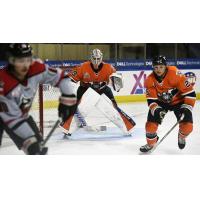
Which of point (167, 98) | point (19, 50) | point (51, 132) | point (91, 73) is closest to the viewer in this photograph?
point (19, 50)

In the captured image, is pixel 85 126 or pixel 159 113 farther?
pixel 85 126

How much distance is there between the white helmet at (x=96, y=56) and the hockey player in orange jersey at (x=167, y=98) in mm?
320

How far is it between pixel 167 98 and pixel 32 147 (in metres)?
0.89

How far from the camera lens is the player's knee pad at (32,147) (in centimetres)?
244

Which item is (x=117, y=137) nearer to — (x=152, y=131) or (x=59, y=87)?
(x=152, y=131)

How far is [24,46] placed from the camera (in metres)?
2.38

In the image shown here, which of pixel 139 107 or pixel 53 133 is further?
pixel 139 107

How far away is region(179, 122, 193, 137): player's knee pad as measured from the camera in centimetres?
279

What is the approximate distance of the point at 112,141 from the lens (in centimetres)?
285

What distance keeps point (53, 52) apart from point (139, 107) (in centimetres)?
67

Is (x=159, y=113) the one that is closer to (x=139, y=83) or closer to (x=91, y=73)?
(x=139, y=83)

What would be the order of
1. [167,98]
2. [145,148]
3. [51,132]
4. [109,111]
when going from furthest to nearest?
[109,111]
[167,98]
[145,148]
[51,132]

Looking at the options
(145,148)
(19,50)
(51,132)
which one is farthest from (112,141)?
(19,50)
